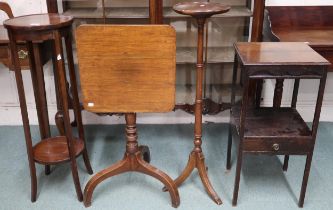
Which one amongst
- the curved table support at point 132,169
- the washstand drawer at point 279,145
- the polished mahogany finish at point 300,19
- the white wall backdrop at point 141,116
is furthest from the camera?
the white wall backdrop at point 141,116

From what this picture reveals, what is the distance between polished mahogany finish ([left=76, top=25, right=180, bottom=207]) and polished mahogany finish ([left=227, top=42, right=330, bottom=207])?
396mm

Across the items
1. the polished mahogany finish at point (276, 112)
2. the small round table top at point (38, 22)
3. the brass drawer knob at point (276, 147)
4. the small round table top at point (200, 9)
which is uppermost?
the small round table top at point (200, 9)

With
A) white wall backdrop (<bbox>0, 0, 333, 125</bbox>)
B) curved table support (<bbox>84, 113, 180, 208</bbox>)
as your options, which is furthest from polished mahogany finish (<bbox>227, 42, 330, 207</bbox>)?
white wall backdrop (<bbox>0, 0, 333, 125</bbox>)

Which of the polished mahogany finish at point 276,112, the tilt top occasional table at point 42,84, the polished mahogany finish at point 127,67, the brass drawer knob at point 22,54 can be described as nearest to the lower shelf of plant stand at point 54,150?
the tilt top occasional table at point 42,84

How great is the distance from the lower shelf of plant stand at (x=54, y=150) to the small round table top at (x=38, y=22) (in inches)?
30.9

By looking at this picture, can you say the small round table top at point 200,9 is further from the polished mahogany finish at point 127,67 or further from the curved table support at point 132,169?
the curved table support at point 132,169

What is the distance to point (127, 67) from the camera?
1.87 m

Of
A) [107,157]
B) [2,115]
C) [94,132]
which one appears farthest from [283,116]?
[2,115]

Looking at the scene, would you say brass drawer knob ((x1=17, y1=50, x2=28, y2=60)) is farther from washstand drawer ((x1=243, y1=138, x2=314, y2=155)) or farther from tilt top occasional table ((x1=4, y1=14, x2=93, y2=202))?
washstand drawer ((x1=243, y1=138, x2=314, y2=155))

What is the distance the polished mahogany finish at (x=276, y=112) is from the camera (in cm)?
179

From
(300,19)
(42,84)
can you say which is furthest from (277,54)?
(42,84)

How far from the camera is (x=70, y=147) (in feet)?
6.86

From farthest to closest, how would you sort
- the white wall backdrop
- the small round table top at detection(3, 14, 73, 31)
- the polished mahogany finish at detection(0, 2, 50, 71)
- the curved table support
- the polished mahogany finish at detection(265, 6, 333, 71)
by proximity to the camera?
the white wall backdrop < the polished mahogany finish at detection(265, 6, 333, 71) < the polished mahogany finish at detection(0, 2, 50, 71) < the curved table support < the small round table top at detection(3, 14, 73, 31)

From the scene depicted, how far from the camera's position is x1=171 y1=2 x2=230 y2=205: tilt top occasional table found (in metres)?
1.82
